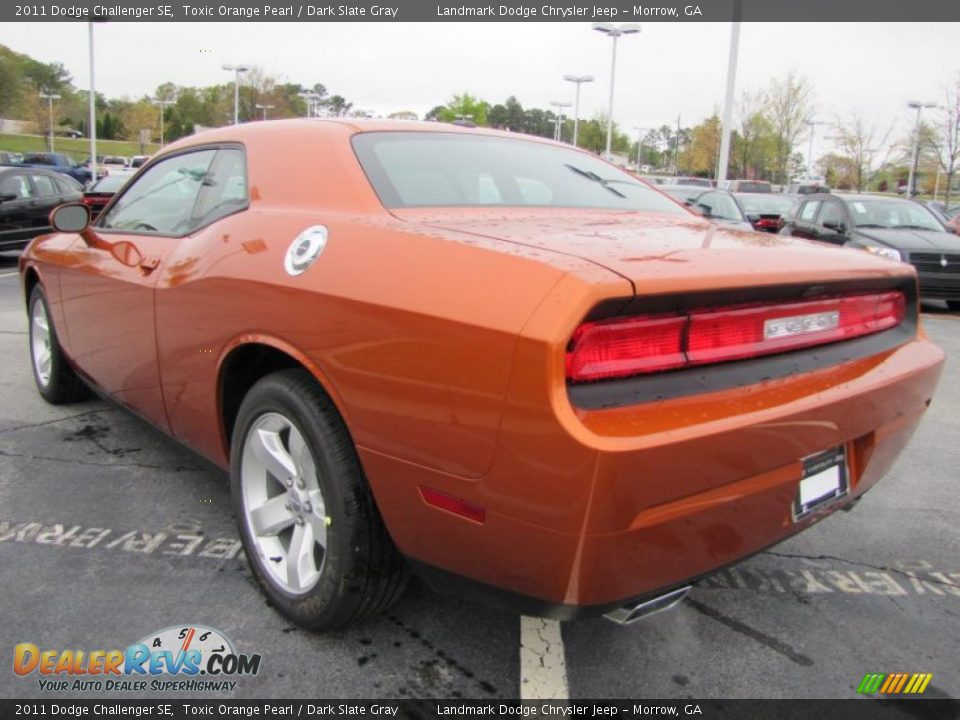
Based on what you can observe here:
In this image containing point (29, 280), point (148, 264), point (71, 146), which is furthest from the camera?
point (71, 146)

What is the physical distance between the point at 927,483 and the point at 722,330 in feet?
8.60

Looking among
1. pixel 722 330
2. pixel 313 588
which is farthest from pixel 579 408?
pixel 313 588

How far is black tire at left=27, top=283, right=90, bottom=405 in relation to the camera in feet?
14.5

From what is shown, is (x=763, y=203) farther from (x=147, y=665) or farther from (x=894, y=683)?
(x=147, y=665)

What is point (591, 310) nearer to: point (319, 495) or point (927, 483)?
point (319, 495)

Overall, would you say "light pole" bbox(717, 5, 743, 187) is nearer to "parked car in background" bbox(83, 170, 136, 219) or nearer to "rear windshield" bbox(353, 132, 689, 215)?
"parked car in background" bbox(83, 170, 136, 219)

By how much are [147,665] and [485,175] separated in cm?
192

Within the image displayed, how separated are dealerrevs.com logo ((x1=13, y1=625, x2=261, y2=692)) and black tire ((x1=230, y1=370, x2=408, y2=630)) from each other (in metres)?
0.23

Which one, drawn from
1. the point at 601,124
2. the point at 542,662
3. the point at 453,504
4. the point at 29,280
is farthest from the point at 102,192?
the point at 601,124

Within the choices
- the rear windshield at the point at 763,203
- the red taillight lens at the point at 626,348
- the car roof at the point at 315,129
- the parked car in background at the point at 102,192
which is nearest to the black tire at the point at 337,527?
the red taillight lens at the point at 626,348

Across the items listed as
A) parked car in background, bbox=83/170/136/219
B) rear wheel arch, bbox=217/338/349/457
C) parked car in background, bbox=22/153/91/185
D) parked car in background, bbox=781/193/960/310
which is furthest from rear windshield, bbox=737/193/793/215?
parked car in background, bbox=22/153/91/185

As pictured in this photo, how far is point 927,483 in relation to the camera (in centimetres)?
388

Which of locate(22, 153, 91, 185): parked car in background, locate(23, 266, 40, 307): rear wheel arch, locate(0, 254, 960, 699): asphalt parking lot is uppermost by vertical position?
locate(22, 153, 91, 185): parked car in background

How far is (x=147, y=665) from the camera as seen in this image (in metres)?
2.23
